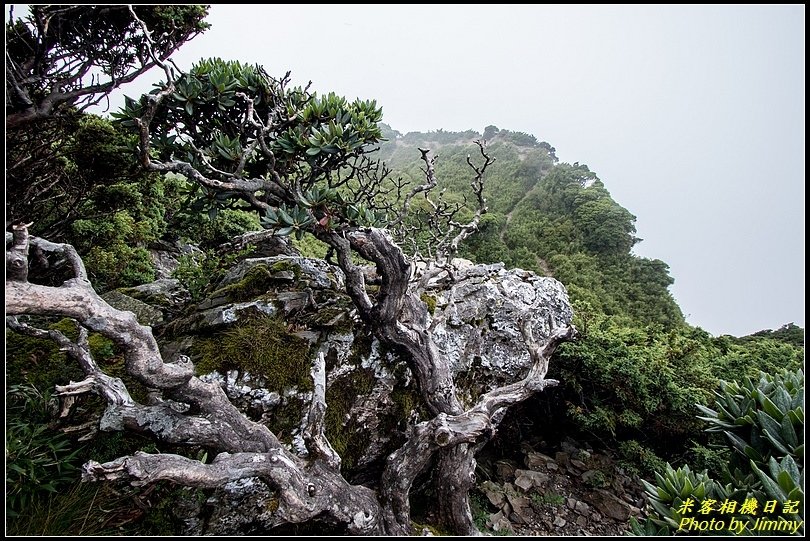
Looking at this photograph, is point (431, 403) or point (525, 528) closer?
point (431, 403)

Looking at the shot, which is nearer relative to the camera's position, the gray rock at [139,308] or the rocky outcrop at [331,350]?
the rocky outcrop at [331,350]

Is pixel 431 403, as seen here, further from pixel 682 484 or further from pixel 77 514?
pixel 77 514

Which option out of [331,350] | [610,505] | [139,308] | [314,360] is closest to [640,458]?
[610,505]

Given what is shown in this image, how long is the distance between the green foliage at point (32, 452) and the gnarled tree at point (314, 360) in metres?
0.82

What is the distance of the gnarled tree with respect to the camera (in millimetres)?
2400

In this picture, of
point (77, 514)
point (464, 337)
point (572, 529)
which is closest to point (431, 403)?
point (464, 337)

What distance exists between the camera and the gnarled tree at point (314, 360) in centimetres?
240

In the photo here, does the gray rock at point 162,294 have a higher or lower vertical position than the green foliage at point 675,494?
higher

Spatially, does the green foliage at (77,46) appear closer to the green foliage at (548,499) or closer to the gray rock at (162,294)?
the gray rock at (162,294)

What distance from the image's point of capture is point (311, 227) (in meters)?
3.71

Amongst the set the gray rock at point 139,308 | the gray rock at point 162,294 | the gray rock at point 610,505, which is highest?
the gray rock at point 162,294

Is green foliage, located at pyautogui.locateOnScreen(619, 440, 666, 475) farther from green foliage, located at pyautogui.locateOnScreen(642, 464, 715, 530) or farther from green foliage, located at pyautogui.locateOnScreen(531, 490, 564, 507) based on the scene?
green foliage, located at pyautogui.locateOnScreen(642, 464, 715, 530)

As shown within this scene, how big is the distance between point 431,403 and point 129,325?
3008mm

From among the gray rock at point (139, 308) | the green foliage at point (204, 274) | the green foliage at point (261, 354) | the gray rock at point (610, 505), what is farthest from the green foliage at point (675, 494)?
the gray rock at point (139, 308)
